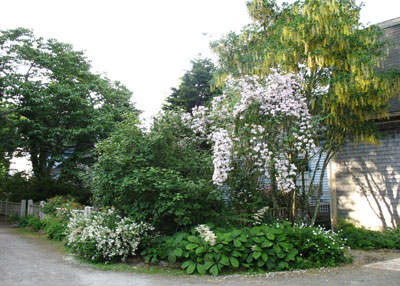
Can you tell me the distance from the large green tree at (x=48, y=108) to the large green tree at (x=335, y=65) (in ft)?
34.8

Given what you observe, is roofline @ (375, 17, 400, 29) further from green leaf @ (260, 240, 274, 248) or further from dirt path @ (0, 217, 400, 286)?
green leaf @ (260, 240, 274, 248)

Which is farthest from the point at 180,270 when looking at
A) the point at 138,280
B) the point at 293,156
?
the point at 293,156

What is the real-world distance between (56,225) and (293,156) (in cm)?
800

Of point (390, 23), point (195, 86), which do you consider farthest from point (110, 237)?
point (195, 86)

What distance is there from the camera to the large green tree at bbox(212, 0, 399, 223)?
8789 mm

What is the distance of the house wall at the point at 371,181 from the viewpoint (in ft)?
32.3

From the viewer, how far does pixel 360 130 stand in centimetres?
954

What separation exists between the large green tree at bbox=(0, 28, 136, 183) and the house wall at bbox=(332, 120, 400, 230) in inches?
441

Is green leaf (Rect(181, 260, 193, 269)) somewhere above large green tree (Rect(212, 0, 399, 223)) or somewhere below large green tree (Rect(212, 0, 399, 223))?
below

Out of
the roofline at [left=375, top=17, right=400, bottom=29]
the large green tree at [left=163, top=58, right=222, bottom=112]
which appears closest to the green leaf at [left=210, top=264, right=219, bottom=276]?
the roofline at [left=375, top=17, right=400, bottom=29]

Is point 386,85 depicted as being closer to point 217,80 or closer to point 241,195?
point 241,195

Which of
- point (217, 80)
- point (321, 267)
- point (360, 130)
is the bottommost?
point (321, 267)

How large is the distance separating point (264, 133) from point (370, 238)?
395 centimetres

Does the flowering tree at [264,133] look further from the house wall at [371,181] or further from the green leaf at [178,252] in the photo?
the house wall at [371,181]
